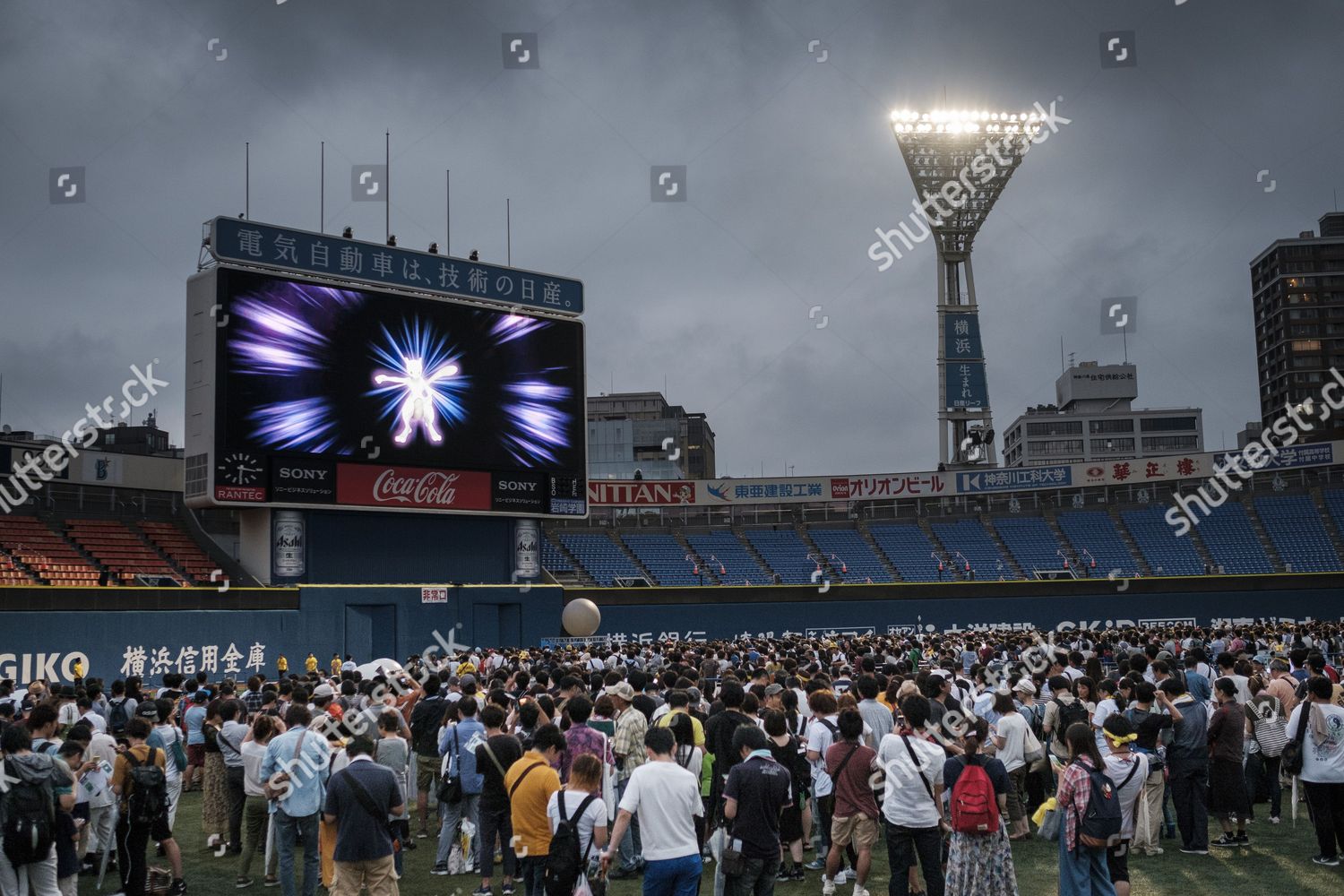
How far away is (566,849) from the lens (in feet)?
26.1

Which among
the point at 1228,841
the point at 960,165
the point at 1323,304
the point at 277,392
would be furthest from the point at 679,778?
the point at 1323,304

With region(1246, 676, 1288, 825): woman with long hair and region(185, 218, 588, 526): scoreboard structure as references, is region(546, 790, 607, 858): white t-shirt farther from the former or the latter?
region(185, 218, 588, 526): scoreboard structure

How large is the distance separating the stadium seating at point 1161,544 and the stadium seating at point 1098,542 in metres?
0.79

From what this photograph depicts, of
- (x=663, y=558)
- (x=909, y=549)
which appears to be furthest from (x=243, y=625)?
(x=909, y=549)

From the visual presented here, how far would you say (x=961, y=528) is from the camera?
57031mm

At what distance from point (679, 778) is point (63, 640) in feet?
80.7

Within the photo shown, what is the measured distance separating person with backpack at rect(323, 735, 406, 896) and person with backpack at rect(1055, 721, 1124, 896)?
531cm

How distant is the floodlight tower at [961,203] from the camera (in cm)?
6194

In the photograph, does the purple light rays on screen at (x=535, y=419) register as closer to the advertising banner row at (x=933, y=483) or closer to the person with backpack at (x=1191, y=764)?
the advertising banner row at (x=933, y=483)

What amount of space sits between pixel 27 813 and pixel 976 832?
7.44 metres

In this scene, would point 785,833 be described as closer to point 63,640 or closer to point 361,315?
point 63,640

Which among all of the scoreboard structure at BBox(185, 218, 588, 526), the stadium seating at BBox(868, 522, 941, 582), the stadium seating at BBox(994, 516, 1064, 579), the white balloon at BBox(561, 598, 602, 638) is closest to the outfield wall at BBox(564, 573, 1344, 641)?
the white balloon at BBox(561, 598, 602, 638)

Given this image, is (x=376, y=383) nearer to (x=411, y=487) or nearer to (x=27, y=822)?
(x=411, y=487)

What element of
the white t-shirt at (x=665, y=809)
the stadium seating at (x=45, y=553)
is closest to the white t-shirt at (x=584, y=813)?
the white t-shirt at (x=665, y=809)
